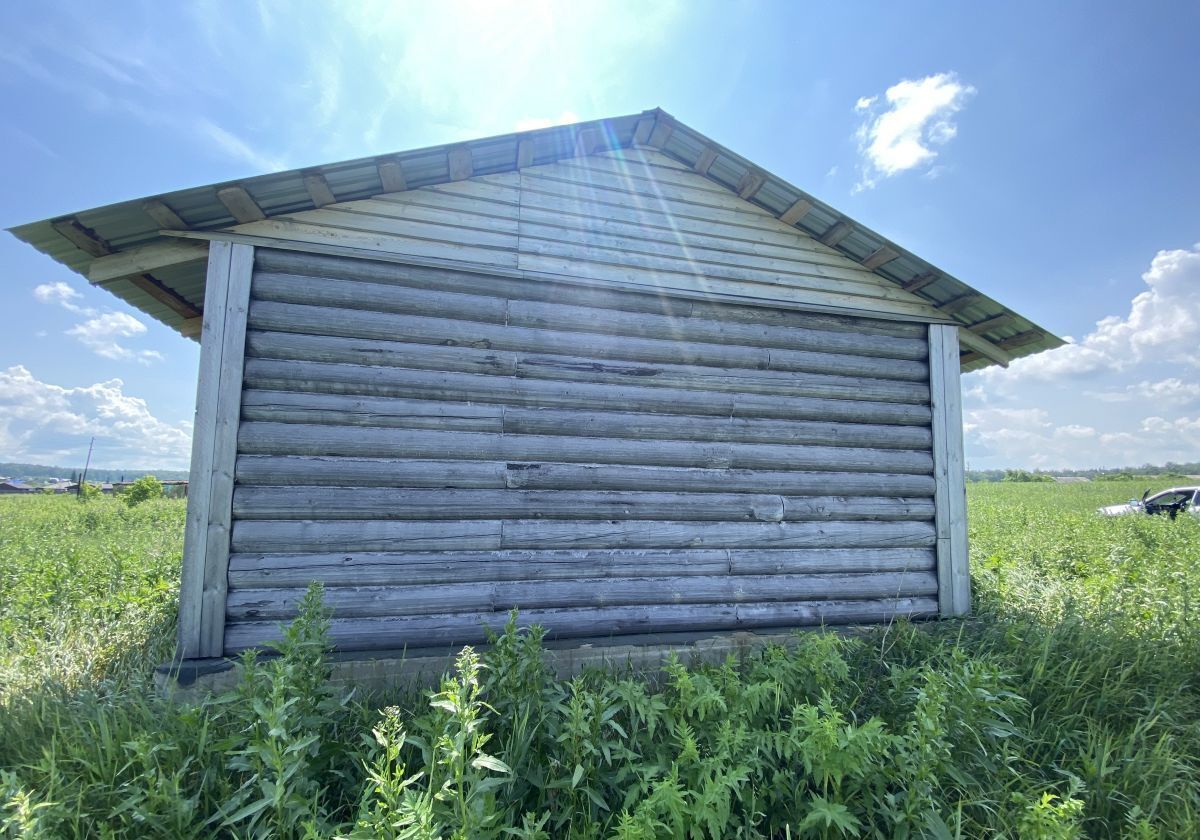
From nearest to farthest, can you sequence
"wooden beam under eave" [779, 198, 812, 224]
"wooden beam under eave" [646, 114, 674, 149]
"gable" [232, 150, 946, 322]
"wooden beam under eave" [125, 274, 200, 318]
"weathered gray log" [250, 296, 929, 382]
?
"weathered gray log" [250, 296, 929, 382] → "gable" [232, 150, 946, 322] → "wooden beam under eave" [125, 274, 200, 318] → "wooden beam under eave" [646, 114, 674, 149] → "wooden beam under eave" [779, 198, 812, 224]

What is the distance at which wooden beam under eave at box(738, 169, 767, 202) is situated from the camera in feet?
17.7

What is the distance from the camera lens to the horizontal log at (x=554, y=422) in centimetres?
443

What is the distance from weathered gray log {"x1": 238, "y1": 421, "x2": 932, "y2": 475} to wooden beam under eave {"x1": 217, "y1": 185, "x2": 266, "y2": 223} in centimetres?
174

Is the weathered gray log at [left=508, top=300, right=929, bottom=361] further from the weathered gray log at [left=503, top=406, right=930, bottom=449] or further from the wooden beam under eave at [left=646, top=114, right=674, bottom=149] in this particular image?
the wooden beam under eave at [left=646, top=114, right=674, bottom=149]

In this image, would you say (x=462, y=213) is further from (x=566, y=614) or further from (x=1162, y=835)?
(x=1162, y=835)

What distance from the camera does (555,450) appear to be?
489 cm

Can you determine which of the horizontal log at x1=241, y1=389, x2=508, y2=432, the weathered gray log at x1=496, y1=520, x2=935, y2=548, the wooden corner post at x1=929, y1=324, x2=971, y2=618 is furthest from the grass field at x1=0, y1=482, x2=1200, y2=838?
the horizontal log at x1=241, y1=389, x2=508, y2=432

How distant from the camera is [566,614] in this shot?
4.77 m

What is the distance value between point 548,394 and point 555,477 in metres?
0.78

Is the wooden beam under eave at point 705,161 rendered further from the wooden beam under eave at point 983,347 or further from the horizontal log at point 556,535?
the horizontal log at point 556,535

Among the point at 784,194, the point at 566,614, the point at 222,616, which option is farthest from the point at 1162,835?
the point at 222,616

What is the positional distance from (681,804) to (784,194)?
5.40 m

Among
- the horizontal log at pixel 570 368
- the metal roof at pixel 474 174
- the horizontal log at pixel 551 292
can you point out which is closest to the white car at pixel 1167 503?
the metal roof at pixel 474 174

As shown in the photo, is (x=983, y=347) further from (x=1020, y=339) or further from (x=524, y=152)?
(x=524, y=152)
